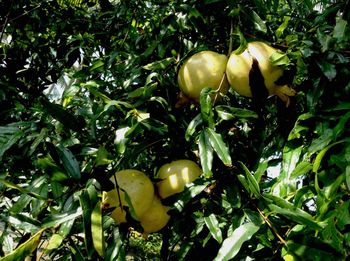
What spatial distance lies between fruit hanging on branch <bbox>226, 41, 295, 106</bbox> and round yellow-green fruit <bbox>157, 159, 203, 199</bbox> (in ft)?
0.84

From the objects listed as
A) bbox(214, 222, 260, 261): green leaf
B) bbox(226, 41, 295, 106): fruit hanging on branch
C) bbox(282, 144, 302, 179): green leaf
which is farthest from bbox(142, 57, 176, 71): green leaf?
bbox(214, 222, 260, 261): green leaf

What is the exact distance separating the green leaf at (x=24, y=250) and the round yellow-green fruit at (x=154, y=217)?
0.38 metres

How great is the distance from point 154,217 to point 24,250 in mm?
446

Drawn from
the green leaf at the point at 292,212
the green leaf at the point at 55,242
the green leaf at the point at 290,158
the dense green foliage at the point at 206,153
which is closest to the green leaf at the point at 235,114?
the dense green foliage at the point at 206,153

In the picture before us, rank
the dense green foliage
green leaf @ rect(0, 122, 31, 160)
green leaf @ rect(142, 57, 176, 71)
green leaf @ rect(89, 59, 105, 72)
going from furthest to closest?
green leaf @ rect(89, 59, 105, 72)
green leaf @ rect(142, 57, 176, 71)
green leaf @ rect(0, 122, 31, 160)
the dense green foliage

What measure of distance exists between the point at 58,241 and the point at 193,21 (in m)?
0.78

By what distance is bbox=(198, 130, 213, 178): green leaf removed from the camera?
37.9 inches

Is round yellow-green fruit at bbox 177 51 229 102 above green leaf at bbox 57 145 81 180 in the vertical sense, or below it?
above

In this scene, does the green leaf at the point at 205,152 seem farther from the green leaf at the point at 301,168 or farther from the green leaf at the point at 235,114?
the green leaf at the point at 301,168

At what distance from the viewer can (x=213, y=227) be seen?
39.9 inches

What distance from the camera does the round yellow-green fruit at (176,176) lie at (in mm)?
1115

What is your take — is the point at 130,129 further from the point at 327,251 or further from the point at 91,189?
the point at 327,251

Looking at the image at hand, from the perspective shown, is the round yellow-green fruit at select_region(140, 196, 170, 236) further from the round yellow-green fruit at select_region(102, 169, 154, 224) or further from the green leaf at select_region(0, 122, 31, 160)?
the green leaf at select_region(0, 122, 31, 160)

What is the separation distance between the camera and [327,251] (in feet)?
2.49
